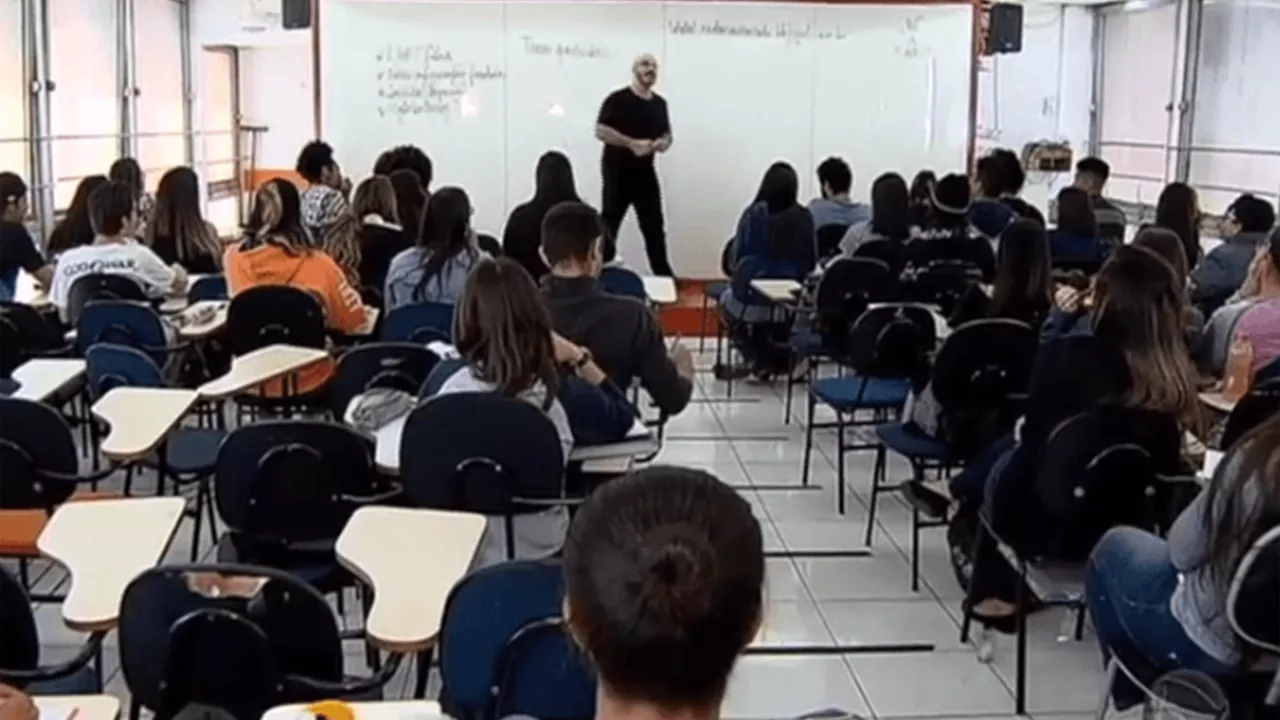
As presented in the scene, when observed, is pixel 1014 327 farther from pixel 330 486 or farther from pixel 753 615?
pixel 753 615

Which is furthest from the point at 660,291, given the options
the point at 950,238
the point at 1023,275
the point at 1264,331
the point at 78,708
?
the point at 78,708

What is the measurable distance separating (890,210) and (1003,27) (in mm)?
4295

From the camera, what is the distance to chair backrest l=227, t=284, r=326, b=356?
5.02m

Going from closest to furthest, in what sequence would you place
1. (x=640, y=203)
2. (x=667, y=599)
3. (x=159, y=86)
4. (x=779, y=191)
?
(x=667, y=599) < (x=779, y=191) < (x=640, y=203) < (x=159, y=86)

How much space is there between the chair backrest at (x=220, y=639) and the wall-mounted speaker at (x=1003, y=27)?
9.21m

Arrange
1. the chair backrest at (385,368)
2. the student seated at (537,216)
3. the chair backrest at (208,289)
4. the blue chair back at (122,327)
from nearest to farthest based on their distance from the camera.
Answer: the chair backrest at (385,368)
the blue chair back at (122,327)
the chair backrest at (208,289)
the student seated at (537,216)

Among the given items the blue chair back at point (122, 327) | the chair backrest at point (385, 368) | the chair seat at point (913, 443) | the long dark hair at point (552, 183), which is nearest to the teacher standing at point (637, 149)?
the long dark hair at point (552, 183)

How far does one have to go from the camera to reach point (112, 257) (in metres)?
5.53

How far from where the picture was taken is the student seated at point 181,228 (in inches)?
248

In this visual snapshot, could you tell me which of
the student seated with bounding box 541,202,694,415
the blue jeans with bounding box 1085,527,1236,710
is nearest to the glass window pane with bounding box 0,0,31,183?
the student seated with bounding box 541,202,694,415

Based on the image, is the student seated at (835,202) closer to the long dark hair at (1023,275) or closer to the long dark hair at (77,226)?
the long dark hair at (1023,275)

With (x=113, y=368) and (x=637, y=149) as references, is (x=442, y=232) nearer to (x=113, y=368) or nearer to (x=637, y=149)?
(x=113, y=368)

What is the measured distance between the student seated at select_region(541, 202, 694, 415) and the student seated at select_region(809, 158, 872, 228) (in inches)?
160

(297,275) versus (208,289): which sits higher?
(297,275)
